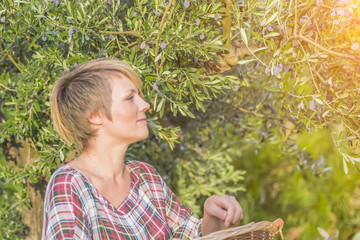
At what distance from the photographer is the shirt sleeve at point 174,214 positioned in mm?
2562

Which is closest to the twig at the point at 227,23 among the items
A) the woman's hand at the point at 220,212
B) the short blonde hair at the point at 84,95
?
the short blonde hair at the point at 84,95

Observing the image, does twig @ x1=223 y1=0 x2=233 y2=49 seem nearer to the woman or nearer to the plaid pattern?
the woman

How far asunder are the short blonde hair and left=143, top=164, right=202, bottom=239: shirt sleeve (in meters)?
0.44

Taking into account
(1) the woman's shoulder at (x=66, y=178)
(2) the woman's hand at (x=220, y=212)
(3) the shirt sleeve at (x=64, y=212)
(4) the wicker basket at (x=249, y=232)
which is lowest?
(2) the woman's hand at (x=220, y=212)

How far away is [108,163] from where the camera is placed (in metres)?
2.36

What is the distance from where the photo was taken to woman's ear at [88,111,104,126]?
92.1 inches

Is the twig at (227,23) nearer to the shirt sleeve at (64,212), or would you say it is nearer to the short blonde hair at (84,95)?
the short blonde hair at (84,95)

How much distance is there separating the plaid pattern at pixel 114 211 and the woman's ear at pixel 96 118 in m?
0.24

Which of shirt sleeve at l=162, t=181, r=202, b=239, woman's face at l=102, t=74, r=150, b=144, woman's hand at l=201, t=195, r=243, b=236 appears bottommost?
shirt sleeve at l=162, t=181, r=202, b=239

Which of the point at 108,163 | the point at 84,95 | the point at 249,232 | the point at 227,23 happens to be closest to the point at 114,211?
the point at 108,163

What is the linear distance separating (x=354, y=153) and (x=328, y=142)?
313cm

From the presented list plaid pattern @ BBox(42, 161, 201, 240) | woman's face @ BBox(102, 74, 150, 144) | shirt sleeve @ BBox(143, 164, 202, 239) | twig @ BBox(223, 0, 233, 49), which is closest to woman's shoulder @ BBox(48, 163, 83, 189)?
plaid pattern @ BBox(42, 161, 201, 240)

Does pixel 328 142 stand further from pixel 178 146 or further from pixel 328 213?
pixel 178 146

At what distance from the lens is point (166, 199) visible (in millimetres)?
2607
